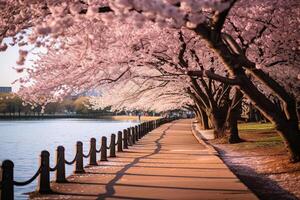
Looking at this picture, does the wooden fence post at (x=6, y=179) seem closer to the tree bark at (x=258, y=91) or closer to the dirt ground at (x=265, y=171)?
the tree bark at (x=258, y=91)

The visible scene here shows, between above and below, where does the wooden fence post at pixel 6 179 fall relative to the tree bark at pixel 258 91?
below

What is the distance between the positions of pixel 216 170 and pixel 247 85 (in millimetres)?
3330

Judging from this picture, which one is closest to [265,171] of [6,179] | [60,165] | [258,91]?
[258,91]

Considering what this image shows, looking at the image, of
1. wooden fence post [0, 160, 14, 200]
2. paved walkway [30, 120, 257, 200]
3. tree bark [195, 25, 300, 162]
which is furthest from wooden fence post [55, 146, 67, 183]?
tree bark [195, 25, 300, 162]

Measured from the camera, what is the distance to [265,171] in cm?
1520

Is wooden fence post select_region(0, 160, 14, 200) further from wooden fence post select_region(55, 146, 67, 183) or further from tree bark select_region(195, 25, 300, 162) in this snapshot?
tree bark select_region(195, 25, 300, 162)

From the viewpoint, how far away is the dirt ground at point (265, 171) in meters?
11.8

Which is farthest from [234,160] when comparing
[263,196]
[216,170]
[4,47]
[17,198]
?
[4,47]

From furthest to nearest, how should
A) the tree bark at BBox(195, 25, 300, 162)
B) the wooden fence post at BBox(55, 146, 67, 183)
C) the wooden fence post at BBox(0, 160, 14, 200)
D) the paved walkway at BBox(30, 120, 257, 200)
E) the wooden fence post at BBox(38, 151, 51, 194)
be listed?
the wooden fence post at BBox(55, 146, 67, 183) < the wooden fence post at BBox(38, 151, 51, 194) < the tree bark at BBox(195, 25, 300, 162) < the paved walkway at BBox(30, 120, 257, 200) < the wooden fence post at BBox(0, 160, 14, 200)

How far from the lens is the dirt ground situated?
11828 mm

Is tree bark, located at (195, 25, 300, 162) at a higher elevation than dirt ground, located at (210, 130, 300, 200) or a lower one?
higher

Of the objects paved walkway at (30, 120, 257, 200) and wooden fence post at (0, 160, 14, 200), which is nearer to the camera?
Result: wooden fence post at (0, 160, 14, 200)

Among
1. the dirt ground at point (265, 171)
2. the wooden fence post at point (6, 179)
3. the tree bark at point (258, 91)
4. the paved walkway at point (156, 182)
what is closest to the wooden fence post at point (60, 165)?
the paved walkway at point (156, 182)

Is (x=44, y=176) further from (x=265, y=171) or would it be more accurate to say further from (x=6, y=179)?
(x=265, y=171)
